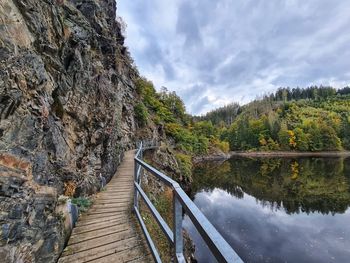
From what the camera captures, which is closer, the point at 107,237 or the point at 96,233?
the point at 107,237

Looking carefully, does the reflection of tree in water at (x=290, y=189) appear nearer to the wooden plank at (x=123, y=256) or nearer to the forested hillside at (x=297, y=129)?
the wooden plank at (x=123, y=256)

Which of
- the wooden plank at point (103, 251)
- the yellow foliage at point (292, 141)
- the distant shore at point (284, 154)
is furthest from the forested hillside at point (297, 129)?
the wooden plank at point (103, 251)

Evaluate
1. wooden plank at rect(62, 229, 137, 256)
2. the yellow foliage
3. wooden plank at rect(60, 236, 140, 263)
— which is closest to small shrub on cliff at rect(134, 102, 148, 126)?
wooden plank at rect(62, 229, 137, 256)

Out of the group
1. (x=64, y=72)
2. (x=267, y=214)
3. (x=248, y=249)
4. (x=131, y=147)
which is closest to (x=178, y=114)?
(x=131, y=147)

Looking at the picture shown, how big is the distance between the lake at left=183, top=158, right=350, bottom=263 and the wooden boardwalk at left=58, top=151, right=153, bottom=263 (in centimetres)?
781

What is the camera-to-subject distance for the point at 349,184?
79.2 feet

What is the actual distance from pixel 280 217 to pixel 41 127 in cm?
1766

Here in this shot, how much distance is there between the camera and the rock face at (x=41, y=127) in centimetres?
271

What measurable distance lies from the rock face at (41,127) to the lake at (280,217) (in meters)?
8.87

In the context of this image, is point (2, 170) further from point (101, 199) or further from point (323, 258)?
point (323, 258)

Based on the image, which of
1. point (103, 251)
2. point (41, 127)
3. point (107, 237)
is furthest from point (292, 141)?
point (41, 127)

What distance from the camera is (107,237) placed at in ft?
12.7

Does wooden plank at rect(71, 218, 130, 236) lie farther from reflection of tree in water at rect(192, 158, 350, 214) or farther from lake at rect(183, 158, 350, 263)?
reflection of tree in water at rect(192, 158, 350, 214)

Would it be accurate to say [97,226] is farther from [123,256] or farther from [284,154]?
[284,154]
